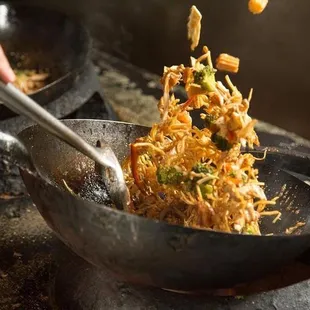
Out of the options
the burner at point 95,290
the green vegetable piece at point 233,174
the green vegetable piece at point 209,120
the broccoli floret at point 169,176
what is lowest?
the burner at point 95,290

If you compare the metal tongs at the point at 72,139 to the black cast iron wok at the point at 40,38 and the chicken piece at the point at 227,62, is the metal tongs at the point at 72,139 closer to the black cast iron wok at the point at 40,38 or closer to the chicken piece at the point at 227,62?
the chicken piece at the point at 227,62

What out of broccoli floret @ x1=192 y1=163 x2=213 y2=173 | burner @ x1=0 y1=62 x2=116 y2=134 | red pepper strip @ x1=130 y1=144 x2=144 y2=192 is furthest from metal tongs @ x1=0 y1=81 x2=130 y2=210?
burner @ x1=0 y1=62 x2=116 y2=134

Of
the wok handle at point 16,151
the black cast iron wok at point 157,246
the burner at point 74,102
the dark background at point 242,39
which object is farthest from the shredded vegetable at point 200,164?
the dark background at point 242,39

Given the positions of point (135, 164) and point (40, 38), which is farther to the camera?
point (40, 38)

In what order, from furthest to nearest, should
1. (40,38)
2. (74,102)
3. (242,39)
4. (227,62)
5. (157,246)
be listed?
(242,39)
(40,38)
(74,102)
(227,62)
(157,246)

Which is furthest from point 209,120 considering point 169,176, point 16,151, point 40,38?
point 40,38

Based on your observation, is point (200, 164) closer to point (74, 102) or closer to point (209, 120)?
point (209, 120)

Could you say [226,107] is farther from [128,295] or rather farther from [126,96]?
[126,96]
